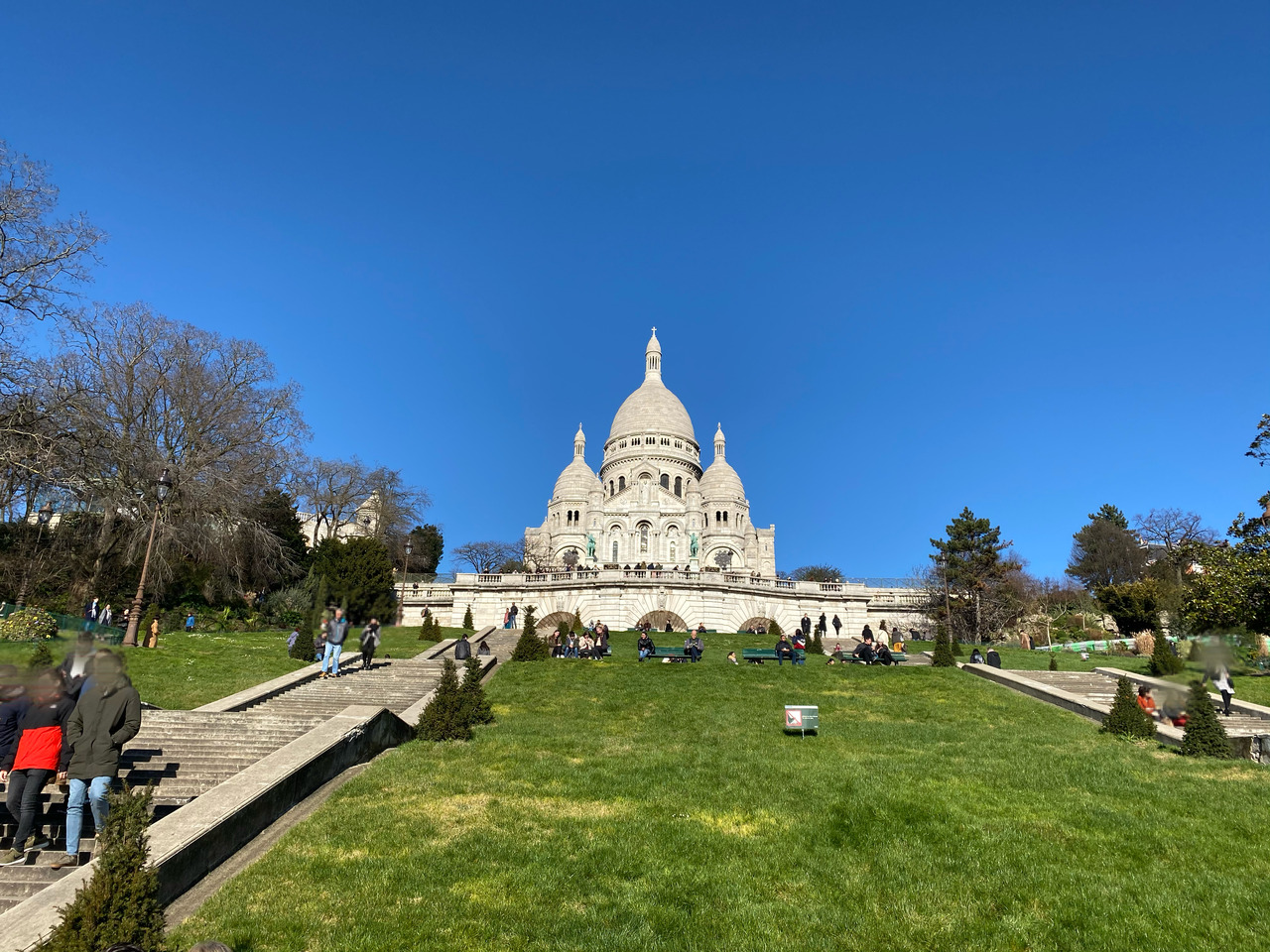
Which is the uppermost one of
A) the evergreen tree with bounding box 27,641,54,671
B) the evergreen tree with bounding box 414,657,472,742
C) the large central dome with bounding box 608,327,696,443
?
the large central dome with bounding box 608,327,696,443

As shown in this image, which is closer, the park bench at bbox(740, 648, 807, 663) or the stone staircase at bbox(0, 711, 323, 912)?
the stone staircase at bbox(0, 711, 323, 912)

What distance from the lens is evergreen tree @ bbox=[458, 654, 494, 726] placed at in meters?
14.1

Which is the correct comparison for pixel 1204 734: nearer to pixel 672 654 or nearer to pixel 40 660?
pixel 672 654

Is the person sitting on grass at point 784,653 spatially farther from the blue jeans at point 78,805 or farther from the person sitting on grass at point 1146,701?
the blue jeans at point 78,805

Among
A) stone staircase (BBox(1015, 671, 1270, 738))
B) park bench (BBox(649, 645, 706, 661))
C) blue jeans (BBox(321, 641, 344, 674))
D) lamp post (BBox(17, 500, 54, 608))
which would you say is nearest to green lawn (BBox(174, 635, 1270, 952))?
stone staircase (BBox(1015, 671, 1270, 738))

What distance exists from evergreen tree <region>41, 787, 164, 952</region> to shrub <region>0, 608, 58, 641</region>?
629 inches

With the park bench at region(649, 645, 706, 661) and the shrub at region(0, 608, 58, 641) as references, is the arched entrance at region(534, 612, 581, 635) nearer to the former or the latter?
the park bench at region(649, 645, 706, 661)

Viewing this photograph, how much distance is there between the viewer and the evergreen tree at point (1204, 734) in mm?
13109

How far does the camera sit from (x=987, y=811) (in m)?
9.92

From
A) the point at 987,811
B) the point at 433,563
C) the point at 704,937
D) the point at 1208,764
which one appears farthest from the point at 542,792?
the point at 433,563

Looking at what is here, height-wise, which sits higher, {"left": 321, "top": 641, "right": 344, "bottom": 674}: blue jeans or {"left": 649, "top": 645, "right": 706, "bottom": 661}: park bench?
{"left": 649, "top": 645, "right": 706, "bottom": 661}: park bench

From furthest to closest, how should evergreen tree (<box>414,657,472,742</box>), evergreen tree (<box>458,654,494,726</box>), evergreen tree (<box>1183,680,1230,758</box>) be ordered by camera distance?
evergreen tree (<box>458,654,494,726</box>) → evergreen tree (<box>414,657,472,742</box>) → evergreen tree (<box>1183,680,1230,758</box>)

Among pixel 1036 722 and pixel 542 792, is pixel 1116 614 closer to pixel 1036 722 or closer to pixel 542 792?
pixel 1036 722

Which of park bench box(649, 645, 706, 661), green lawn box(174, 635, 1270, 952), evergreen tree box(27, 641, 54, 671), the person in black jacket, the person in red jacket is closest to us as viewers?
green lawn box(174, 635, 1270, 952)
